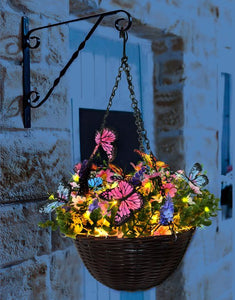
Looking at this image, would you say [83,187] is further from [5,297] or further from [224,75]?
[224,75]

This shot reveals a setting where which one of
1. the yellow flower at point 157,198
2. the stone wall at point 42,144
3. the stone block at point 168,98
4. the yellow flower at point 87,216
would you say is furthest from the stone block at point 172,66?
the yellow flower at point 87,216

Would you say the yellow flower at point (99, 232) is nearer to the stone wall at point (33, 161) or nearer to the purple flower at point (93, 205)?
the purple flower at point (93, 205)

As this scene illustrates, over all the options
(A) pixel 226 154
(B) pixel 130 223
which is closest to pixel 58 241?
(B) pixel 130 223

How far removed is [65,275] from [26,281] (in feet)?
0.74

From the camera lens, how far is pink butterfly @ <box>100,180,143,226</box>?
4.77 ft

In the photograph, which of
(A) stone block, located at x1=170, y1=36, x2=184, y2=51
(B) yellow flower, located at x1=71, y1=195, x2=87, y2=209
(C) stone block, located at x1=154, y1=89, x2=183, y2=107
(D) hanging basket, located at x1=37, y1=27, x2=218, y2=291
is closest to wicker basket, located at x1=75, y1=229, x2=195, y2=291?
(D) hanging basket, located at x1=37, y1=27, x2=218, y2=291

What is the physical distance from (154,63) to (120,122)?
51cm

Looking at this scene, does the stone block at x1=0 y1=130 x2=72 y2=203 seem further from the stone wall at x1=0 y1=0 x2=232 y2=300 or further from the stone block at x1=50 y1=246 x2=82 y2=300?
the stone block at x1=50 y1=246 x2=82 y2=300

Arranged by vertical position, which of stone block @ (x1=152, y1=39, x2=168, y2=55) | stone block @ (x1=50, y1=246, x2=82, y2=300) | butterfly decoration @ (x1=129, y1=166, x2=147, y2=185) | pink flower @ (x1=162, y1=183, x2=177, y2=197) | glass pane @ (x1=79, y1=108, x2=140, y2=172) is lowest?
stone block @ (x1=50, y1=246, x2=82, y2=300)

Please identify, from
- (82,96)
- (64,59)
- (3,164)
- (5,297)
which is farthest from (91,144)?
(5,297)

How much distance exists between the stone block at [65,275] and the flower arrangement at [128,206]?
0.43 meters

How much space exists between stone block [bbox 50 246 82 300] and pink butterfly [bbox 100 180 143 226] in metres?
0.61

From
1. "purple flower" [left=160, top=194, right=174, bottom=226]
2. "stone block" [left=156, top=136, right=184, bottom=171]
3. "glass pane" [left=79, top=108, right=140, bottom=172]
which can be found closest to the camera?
"purple flower" [left=160, top=194, right=174, bottom=226]

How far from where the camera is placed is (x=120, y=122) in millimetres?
2729
